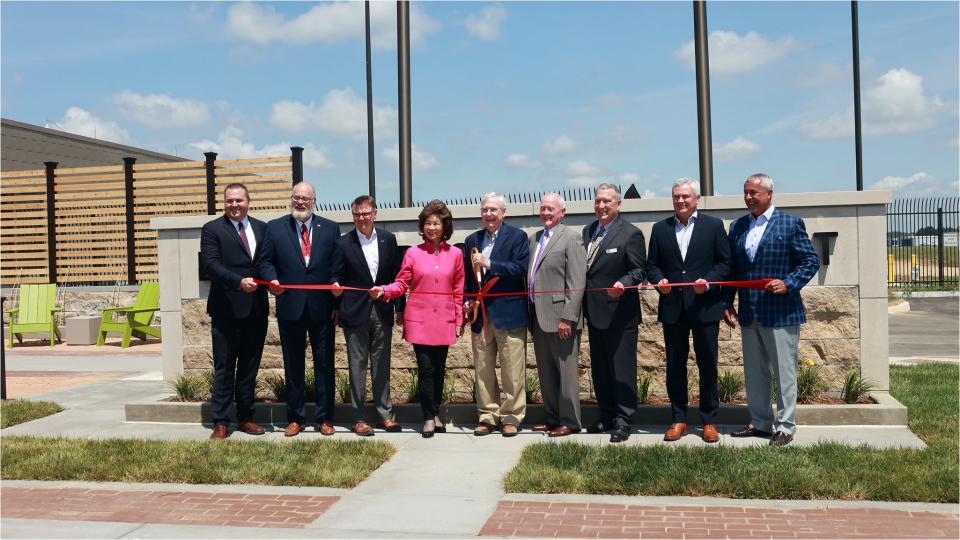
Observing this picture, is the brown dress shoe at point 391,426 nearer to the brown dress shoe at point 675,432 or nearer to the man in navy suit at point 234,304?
the man in navy suit at point 234,304

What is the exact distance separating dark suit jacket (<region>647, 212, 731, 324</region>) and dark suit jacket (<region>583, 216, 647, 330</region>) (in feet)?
0.69

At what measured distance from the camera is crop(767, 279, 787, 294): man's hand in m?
6.82

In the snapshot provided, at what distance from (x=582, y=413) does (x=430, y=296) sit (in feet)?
5.59

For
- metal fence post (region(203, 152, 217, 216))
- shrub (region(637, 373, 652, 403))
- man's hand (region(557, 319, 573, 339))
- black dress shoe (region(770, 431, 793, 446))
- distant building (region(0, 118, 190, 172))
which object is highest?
distant building (region(0, 118, 190, 172))

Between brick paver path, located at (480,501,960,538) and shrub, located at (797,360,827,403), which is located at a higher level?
shrub, located at (797,360,827,403)

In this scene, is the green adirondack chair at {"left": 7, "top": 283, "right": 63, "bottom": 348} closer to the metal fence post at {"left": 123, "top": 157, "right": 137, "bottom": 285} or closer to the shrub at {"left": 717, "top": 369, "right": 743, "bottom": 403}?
the metal fence post at {"left": 123, "top": 157, "right": 137, "bottom": 285}

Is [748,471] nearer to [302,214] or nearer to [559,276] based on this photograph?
[559,276]

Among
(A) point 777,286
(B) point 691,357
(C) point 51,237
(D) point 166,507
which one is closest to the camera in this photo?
(D) point 166,507

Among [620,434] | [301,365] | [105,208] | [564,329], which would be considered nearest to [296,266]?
[301,365]

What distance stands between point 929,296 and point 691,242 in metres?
25.2

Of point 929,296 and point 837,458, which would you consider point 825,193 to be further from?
point 929,296

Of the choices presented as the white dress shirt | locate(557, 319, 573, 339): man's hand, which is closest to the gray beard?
locate(557, 319, 573, 339): man's hand

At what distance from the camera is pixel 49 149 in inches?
1156

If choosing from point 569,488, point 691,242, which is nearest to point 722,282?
point 691,242
